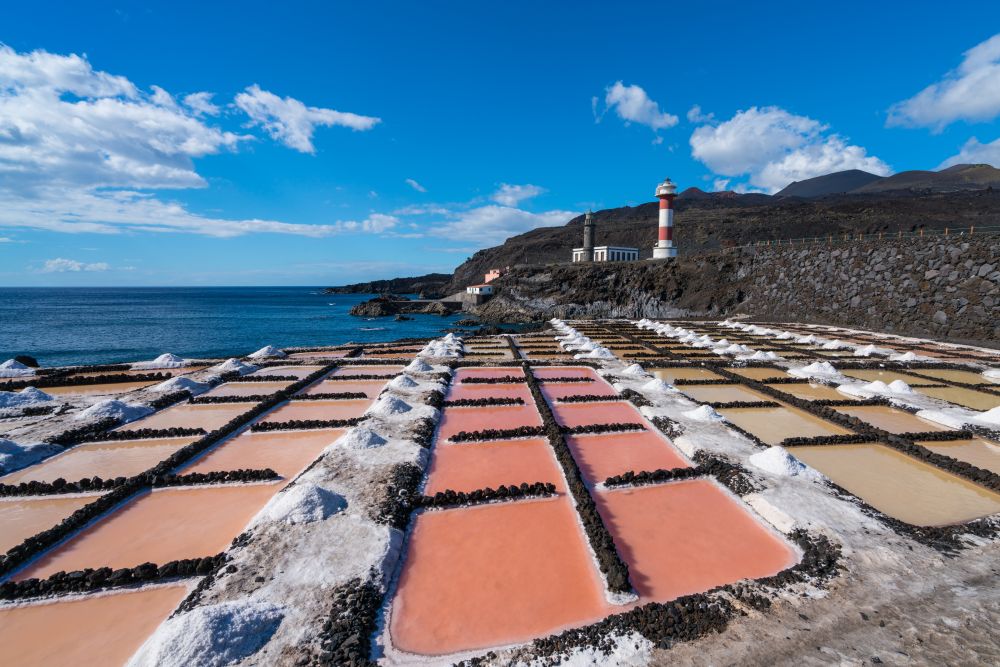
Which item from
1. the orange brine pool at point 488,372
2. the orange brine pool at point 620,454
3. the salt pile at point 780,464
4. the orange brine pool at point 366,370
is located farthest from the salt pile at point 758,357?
the orange brine pool at point 366,370

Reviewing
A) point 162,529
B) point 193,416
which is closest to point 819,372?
point 162,529

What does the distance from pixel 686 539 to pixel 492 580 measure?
2982mm

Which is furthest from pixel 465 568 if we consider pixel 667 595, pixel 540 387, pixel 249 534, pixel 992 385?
pixel 992 385

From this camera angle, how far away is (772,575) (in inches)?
212

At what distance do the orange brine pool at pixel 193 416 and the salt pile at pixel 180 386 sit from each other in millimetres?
1104

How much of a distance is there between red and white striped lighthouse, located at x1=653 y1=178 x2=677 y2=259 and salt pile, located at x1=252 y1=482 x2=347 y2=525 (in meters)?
42.0

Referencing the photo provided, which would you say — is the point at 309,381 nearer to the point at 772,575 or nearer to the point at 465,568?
the point at 465,568

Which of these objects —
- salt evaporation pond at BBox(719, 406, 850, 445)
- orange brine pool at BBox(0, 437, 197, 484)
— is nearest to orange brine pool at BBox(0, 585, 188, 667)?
orange brine pool at BBox(0, 437, 197, 484)

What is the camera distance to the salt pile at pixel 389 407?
36.5 ft

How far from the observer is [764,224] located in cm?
7144

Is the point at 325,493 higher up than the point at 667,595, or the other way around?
the point at 325,493

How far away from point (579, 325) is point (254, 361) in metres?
21.5

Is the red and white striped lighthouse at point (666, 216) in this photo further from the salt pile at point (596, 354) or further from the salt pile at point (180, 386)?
the salt pile at point (180, 386)

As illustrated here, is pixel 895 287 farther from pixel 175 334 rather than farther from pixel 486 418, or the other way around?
pixel 175 334
